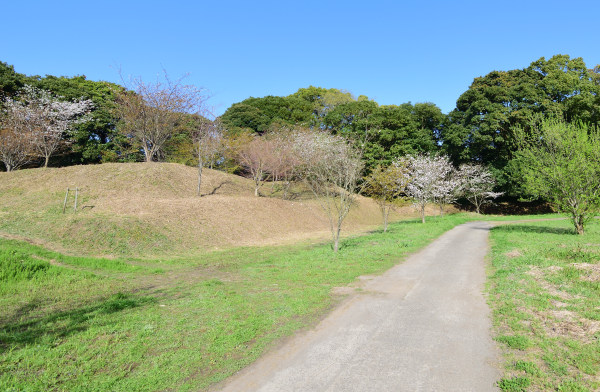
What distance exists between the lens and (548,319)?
18.0ft

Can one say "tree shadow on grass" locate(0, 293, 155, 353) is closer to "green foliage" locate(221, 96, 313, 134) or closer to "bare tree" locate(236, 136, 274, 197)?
"bare tree" locate(236, 136, 274, 197)

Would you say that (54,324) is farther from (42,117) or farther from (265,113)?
(265,113)

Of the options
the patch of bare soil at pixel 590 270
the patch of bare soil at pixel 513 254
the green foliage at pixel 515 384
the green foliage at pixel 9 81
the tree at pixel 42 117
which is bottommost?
the patch of bare soil at pixel 513 254

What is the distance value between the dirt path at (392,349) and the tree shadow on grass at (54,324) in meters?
3.46

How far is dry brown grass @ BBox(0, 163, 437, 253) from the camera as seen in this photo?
54.3 ft

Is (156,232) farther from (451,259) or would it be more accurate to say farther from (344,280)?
(451,259)

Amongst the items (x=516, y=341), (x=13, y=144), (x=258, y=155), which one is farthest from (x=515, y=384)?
(x=13, y=144)

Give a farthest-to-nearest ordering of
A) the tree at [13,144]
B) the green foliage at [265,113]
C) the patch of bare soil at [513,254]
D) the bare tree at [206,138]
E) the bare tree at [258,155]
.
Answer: the green foliage at [265,113] → the bare tree at [258,155] → the tree at [13,144] → the bare tree at [206,138] → the patch of bare soil at [513,254]

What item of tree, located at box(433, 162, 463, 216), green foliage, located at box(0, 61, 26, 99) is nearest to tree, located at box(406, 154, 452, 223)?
tree, located at box(433, 162, 463, 216)

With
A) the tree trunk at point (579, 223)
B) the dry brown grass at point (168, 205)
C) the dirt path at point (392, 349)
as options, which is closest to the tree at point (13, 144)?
the dry brown grass at point (168, 205)

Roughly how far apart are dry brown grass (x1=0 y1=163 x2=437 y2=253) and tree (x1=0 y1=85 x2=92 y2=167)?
4.43 meters

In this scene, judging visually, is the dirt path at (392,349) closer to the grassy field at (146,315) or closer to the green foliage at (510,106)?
the grassy field at (146,315)

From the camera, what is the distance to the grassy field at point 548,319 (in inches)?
149

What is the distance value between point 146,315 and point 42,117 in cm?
3314
